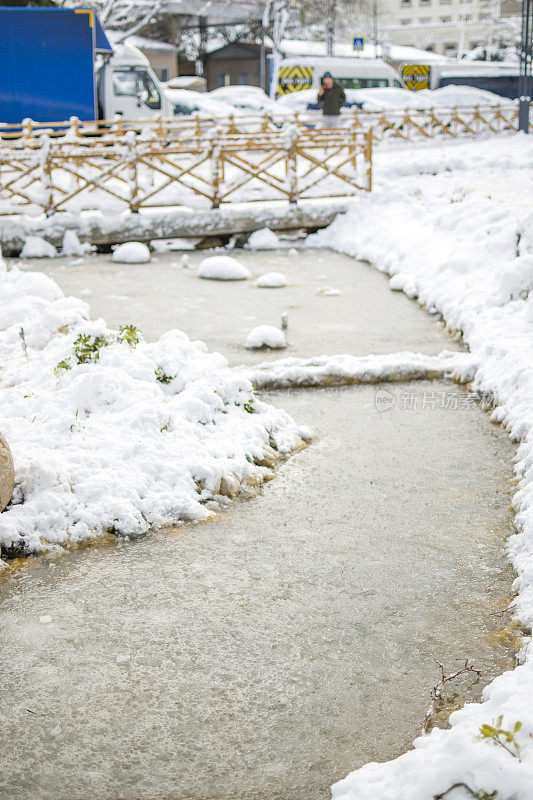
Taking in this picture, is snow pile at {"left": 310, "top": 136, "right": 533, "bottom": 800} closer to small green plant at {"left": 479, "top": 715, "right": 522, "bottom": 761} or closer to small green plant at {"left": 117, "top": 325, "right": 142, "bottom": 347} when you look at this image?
small green plant at {"left": 479, "top": 715, "right": 522, "bottom": 761}

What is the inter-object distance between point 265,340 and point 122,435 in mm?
2776

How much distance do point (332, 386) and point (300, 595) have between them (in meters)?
2.92

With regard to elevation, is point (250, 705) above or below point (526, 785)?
below

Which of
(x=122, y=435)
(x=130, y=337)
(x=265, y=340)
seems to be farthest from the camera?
(x=265, y=340)

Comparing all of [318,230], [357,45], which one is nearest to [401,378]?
[318,230]

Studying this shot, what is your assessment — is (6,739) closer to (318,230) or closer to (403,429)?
(403,429)

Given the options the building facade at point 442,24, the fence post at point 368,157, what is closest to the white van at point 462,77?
the building facade at point 442,24

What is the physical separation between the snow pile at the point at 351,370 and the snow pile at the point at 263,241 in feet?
19.1

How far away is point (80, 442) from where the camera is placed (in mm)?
4523

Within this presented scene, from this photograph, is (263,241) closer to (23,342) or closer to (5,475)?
(23,342)

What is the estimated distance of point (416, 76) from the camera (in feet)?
106

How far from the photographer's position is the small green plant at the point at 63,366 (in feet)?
17.2

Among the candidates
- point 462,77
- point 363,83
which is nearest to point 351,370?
point 363,83

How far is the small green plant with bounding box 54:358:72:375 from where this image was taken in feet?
17.2
